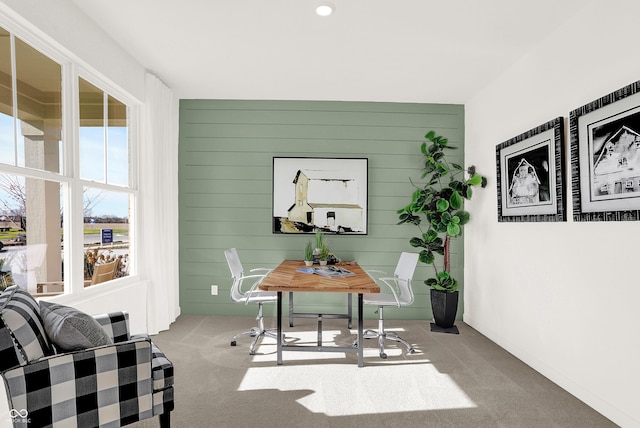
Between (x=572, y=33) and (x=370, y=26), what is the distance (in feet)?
5.05

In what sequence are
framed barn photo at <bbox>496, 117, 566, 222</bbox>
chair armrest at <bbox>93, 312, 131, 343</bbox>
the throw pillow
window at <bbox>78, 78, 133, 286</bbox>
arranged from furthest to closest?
window at <bbox>78, 78, 133, 286</bbox> < framed barn photo at <bbox>496, 117, 566, 222</bbox> < chair armrest at <bbox>93, 312, 131, 343</bbox> < the throw pillow

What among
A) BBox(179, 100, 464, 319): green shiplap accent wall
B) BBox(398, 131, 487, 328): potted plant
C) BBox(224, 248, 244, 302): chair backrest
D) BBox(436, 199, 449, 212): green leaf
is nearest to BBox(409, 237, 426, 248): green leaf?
BBox(398, 131, 487, 328): potted plant

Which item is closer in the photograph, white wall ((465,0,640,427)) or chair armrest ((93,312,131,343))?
chair armrest ((93,312,131,343))

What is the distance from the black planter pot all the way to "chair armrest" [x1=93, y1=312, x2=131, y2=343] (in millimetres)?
3230

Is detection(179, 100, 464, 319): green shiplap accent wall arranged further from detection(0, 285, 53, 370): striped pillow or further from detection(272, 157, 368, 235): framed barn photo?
detection(0, 285, 53, 370): striped pillow

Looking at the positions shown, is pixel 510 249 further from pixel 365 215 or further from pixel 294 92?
pixel 294 92

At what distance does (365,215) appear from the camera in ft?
14.8

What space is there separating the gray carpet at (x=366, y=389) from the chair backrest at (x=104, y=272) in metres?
0.89

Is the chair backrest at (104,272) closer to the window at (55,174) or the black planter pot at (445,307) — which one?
the window at (55,174)

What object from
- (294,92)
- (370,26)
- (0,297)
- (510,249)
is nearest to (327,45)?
(370,26)

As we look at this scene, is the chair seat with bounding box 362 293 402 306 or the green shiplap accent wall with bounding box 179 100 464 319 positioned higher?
the green shiplap accent wall with bounding box 179 100 464 319

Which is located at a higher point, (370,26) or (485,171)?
(370,26)

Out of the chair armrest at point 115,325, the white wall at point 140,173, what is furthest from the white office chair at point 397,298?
the white wall at point 140,173

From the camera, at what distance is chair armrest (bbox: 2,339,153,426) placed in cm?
146
